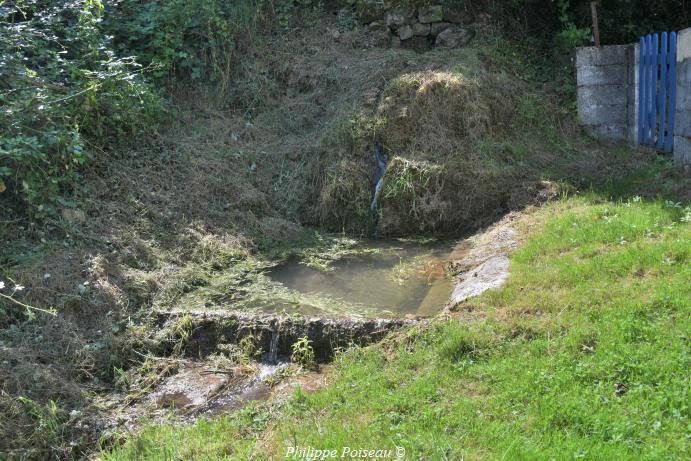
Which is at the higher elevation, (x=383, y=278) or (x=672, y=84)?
(x=672, y=84)

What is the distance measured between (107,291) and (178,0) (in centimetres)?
576

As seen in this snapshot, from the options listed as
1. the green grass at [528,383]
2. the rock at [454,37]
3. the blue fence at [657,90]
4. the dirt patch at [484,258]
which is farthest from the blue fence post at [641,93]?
the green grass at [528,383]

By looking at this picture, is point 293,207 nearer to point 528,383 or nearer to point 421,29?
point 421,29

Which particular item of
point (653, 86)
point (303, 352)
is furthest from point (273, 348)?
point (653, 86)

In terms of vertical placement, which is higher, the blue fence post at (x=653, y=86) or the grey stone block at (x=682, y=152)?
the blue fence post at (x=653, y=86)

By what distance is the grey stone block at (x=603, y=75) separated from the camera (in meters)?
8.90

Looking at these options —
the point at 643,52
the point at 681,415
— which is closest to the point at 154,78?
the point at 643,52

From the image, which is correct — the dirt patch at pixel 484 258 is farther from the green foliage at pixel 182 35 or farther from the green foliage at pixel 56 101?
the green foliage at pixel 182 35

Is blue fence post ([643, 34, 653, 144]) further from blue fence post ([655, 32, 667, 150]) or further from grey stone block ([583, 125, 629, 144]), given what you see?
grey stone block ([583, 125, 629, 144])

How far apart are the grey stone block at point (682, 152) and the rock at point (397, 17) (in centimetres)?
473

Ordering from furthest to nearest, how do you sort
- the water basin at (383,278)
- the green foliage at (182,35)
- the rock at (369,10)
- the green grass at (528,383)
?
the rock at (369,10) → the green foliage at (182,35) → the water basin at (383,278) → the green grass at (528,383)

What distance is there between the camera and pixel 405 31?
10570 mm

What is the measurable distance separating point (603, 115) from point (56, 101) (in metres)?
7.09

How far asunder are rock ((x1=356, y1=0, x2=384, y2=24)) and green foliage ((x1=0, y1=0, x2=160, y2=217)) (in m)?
3.94
